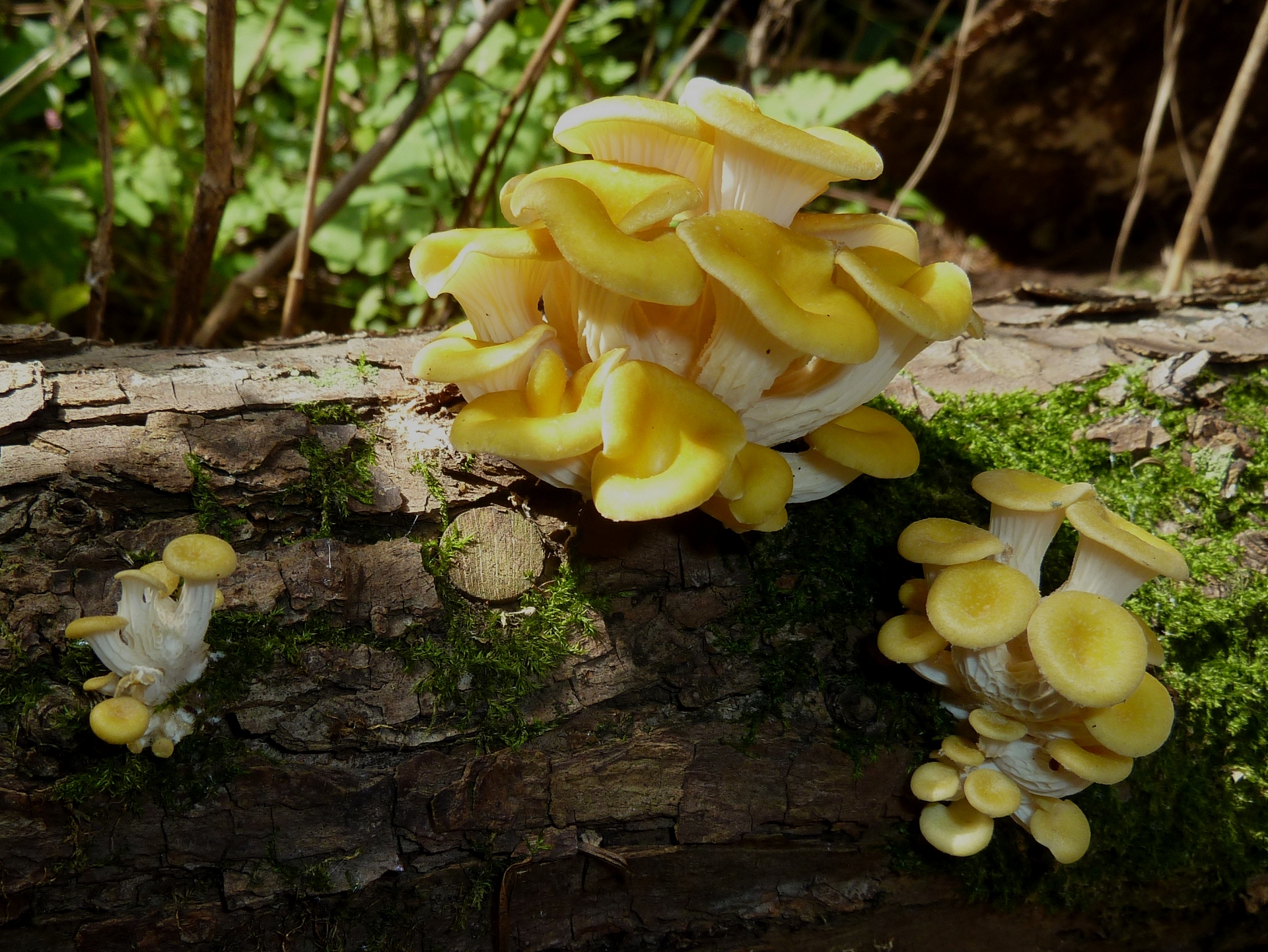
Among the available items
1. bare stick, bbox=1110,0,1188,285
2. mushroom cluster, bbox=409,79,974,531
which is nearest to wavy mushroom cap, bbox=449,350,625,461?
mushroom cluster, bbox=409,79,974,531

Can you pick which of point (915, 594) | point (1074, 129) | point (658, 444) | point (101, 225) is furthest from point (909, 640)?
point (1074, 129)

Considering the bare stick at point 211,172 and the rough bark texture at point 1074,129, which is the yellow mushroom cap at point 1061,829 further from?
the rough bark texture at point 1074,129

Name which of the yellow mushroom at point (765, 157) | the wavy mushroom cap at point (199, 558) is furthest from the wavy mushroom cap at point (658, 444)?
the wavy mushroom cap at point (199, 558)

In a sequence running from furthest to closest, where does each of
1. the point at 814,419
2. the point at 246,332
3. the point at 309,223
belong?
the point at 246,332, the point at 309,223, the point at 814,419

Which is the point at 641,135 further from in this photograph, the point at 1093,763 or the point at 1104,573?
the point at 1093,763

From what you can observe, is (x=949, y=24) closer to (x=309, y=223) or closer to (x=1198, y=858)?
(x=309, y=223)

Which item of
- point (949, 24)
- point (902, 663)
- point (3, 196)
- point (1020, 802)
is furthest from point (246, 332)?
point (949, 24)
